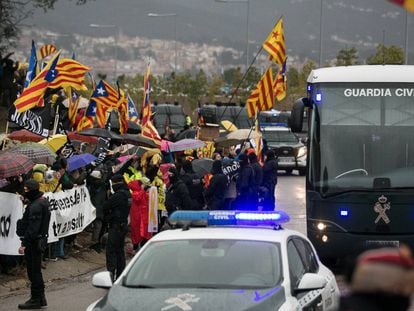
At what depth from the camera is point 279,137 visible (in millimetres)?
42500

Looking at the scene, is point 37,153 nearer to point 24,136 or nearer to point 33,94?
point 33,94

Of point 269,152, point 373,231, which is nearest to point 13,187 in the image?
point 373,231

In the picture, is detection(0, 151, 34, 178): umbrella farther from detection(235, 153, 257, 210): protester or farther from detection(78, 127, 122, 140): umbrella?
detection(235, 153, 257, 210): protester

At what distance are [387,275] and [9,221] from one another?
446 inches

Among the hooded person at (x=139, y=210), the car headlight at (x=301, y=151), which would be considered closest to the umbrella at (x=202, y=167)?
the hooded person at (x=139, y=210)

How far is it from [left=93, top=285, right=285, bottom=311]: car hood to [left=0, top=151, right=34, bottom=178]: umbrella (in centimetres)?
669

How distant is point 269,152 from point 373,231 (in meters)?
9.32

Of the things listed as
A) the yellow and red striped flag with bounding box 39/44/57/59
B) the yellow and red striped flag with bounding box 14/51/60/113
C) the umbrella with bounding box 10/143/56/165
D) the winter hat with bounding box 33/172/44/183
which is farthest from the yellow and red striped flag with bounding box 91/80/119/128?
the winter hat with bounding box 33/172/44/183

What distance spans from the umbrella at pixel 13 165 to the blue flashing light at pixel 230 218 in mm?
5650

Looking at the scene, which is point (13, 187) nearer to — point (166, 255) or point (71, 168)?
point (71, 168)

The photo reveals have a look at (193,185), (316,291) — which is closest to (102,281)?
(316,291)

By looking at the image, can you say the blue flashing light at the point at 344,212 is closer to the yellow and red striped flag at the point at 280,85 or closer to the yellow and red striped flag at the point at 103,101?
the yellow and red striped flag at the point at 103,101

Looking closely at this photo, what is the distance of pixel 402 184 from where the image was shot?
49.5 feet

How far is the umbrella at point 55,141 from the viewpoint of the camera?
19.5 meters
